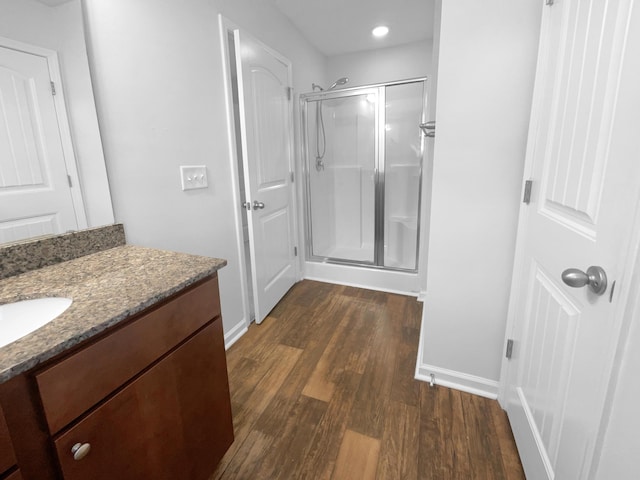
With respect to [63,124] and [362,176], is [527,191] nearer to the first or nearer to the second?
[63,124]

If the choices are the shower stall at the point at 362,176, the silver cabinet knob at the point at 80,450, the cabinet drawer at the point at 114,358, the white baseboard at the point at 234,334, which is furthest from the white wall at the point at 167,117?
the shower stall at the point at 362,176

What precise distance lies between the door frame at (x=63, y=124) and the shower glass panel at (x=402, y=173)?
2.28 metres

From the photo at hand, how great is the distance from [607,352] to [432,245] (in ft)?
2.71

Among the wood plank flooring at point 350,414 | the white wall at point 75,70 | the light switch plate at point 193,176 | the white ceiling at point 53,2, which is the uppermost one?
the white ceiling at point 53,2

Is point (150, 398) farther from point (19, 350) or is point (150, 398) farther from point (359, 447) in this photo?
point (359, 447)

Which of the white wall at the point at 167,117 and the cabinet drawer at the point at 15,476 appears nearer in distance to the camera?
the cabinet drawer at the point at 15,476

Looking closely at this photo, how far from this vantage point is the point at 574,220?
31.2 inches

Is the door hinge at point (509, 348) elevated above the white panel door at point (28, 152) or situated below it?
below

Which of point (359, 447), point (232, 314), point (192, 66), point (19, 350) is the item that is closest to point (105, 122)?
point (192, 66)

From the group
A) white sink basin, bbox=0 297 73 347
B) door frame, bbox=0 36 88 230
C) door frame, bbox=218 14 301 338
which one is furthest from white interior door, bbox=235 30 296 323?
white sink basin, bbox=0 297 73 347

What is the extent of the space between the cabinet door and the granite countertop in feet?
0.63

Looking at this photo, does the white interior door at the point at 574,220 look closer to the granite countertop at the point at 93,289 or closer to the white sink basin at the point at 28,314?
the granite countertop at the point at 93,289

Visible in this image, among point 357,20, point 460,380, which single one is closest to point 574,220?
point 460,380

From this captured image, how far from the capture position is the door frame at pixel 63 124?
91 centimetres
